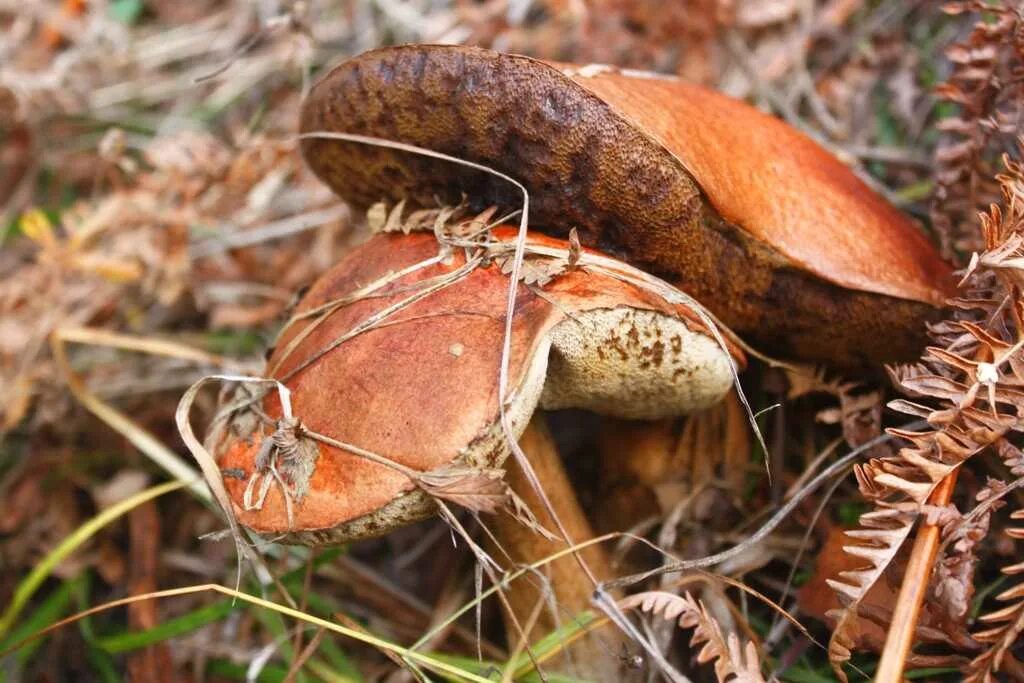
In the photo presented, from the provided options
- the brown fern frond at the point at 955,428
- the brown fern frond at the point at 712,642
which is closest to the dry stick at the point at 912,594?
the brown fern frond at the point at 955,428

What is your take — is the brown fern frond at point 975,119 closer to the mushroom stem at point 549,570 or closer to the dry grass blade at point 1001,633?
the dry grass blade at point 1001,633

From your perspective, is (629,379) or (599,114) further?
(629,379)

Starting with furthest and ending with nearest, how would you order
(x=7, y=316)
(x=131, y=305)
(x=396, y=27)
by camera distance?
(x=396, y=27) → (x=131, y=305) → (x=7, y=316)

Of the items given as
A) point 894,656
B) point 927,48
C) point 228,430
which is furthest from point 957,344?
point 927,48

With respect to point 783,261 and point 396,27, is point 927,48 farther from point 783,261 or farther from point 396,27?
→ point 396,27

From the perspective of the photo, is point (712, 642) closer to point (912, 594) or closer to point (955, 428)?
point (912, 594)

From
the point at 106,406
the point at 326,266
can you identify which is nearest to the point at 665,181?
the point at 326,266

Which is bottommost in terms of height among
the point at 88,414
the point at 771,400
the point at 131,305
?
the point at 88,414
